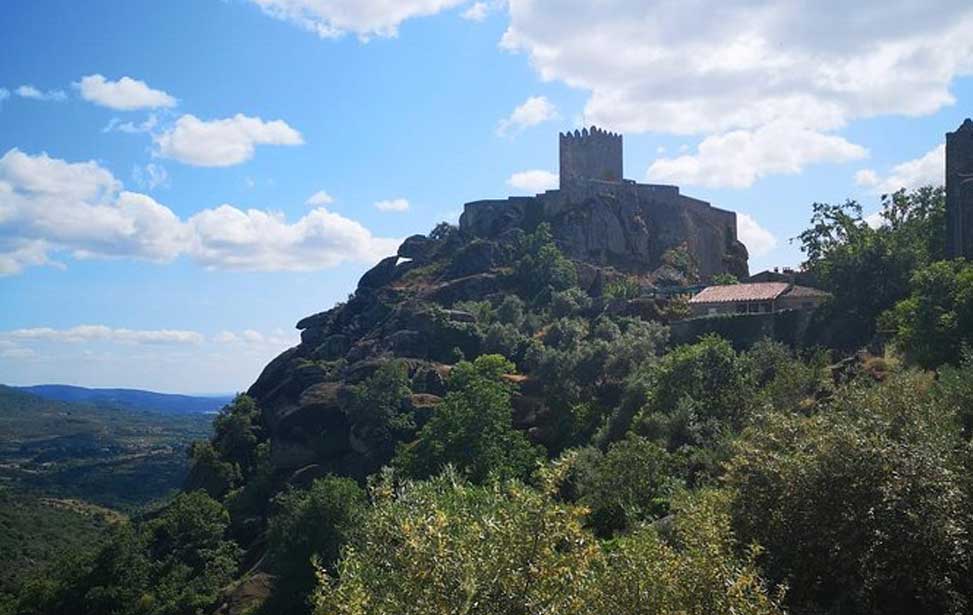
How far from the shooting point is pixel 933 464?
16844mm

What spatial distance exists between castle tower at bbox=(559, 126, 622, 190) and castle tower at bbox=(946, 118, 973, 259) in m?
43.8

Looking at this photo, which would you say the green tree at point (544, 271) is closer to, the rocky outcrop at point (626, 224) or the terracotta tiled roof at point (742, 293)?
the rocky outcrop at point (626, 224)

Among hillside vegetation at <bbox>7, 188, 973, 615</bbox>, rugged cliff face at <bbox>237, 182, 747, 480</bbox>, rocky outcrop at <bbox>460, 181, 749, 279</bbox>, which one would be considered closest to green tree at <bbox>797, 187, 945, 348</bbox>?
hillside vegetation at <bbox>7, 188, 973, 615</bbox>

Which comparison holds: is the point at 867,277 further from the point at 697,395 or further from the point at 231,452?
the point at 231,452

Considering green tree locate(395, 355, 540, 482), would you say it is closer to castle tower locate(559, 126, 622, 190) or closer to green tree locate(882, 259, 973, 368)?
green tree locate(882, 259, 973, 368)

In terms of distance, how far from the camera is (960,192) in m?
49.2

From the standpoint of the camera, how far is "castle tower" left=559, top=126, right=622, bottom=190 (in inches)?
3634

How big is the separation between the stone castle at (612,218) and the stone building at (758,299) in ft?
72.2

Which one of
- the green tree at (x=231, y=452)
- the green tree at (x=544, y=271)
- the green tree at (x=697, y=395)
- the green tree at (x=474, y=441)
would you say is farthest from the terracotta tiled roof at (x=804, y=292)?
the green tree at (x=231, y=452)

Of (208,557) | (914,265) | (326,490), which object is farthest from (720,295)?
(208,557)

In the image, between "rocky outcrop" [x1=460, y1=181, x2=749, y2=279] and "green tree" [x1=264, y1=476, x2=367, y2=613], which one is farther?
"rocky outcrop" [x1=460, y1=181, x2=749, y2=279]

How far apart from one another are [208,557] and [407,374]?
61.7 feet

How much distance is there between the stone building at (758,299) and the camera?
191ft

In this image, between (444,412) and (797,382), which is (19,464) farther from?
(797,382)
